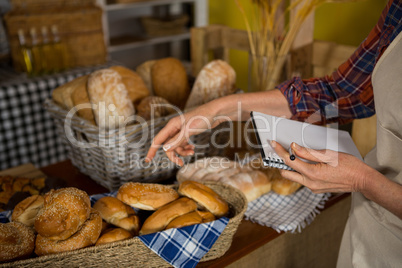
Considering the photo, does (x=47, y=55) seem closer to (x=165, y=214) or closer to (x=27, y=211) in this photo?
(x=27, y=211)

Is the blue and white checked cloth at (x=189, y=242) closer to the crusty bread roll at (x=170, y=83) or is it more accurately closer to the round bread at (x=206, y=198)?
the round bread at (x=206, y=198)

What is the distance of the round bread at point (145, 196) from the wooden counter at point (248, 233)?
0.59 feet

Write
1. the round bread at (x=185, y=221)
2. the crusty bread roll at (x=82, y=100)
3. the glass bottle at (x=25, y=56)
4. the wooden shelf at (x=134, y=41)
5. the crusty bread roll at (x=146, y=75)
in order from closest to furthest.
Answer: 1. the round bread at (x=185, y=221)
2. the crusty bread roll at (x=82, y=100)
3. the crusty bread roll at (x=146, y=75)
4. the glass bottle at (x=25, y=56)
5. the wooden shelf at (x=134, y=41)

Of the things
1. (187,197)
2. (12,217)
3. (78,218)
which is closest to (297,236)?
(187,197)

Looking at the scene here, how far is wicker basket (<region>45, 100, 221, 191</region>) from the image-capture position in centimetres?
112

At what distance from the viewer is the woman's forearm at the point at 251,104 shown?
1.16 metres

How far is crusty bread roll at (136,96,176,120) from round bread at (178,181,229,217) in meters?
0.37

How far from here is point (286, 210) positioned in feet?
3.73

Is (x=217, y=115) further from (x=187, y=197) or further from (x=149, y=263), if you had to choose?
(x=149, y=263)

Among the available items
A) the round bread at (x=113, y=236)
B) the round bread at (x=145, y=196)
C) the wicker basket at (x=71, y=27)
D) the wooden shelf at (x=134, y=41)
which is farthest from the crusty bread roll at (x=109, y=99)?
the wooden shelf at (x=134, y=41)

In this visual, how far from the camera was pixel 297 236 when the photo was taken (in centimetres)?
113

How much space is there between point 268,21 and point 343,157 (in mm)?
781

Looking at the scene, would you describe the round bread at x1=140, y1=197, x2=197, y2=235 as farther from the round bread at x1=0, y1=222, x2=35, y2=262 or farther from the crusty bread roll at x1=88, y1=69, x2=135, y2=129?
the crusty bread roll at x1=88, y1=69, x2=135, y2=129

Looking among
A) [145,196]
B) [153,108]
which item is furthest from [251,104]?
[145,196]
